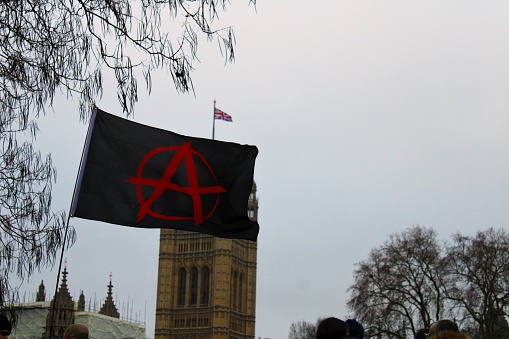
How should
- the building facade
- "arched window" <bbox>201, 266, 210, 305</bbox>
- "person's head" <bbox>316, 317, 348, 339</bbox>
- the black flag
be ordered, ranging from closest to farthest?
"person's head" <bbox>316, 317, 348, 339</bbox>, the black flag, the building facade, "arched window" <bbox>201, 266, 210, 305</bbox>

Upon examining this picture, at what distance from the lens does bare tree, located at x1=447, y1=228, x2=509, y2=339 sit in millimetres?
39469

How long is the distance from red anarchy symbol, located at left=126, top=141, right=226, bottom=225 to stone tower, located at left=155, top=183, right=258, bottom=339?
83.2 metres

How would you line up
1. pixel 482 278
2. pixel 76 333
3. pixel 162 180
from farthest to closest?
pixel 482 278 → pixel 162 180 → pixel 76 333

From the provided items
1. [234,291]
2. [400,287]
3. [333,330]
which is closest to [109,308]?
[234,291]

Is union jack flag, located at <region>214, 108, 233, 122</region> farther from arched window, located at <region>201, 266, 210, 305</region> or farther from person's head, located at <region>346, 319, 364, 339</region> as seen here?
person's head, located at <region>346, 319, 364, 339</region>

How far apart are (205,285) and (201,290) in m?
0.72

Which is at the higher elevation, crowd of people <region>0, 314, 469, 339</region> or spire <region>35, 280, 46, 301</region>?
spire <region>35, 280, 46, 301</region>

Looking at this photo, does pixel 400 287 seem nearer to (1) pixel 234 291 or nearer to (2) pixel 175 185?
(2) pixel 175 185

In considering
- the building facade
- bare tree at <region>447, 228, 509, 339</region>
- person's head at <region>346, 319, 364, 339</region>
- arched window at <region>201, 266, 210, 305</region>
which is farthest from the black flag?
arched window at <region>201, 266, 210, 305</region>

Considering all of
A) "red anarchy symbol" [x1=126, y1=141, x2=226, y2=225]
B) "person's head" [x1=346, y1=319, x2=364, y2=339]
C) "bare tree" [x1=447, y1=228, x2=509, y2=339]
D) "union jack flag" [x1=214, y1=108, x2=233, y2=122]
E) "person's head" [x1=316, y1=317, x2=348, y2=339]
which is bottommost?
"person's head" [x1=316, y1=317, x2=348, y2=339]

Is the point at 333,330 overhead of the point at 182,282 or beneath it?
beneath

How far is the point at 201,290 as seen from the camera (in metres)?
94.6

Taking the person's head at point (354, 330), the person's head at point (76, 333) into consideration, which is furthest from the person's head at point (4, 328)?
the person's head at point (354, 330)

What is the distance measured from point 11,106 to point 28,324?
62.2 m
